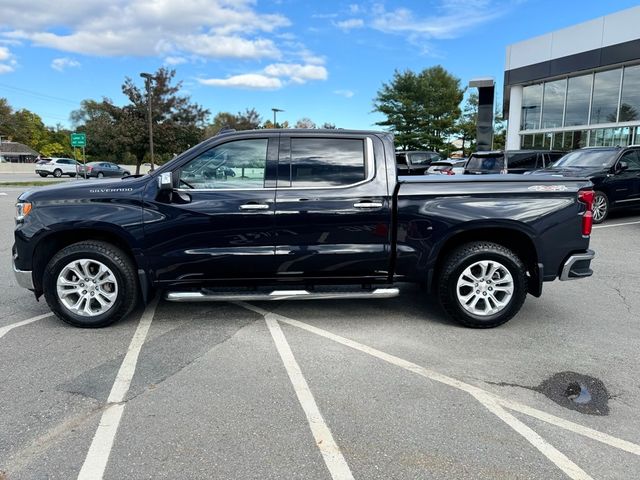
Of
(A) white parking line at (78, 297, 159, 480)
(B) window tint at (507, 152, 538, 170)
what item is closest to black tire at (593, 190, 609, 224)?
(B) window tint at (507, 152, 538, 170)

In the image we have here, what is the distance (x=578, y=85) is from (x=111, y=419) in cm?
2340

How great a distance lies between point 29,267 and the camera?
4.67 m

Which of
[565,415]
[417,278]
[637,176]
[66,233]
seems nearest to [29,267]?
[66,233]

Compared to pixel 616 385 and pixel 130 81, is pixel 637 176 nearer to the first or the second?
pixel 616 385

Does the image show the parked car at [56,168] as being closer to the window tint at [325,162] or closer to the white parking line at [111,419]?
the window tint at [325,162]

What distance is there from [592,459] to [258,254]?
3016 millimetres

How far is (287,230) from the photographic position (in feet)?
15.3

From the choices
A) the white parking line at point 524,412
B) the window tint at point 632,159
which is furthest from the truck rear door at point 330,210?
the window tint at point 632,159

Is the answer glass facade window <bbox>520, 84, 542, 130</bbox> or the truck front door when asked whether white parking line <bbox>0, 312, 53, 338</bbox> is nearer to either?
the truck front door

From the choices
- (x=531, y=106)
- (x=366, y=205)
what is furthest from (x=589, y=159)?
(x=531, y=106)

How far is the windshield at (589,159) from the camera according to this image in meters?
11.4

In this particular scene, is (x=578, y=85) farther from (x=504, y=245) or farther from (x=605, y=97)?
(x=504, y=245)

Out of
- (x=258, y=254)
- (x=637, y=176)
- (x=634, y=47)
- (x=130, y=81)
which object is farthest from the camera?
(x=130, y=81)

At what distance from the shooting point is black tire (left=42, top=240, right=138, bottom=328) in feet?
15.1
